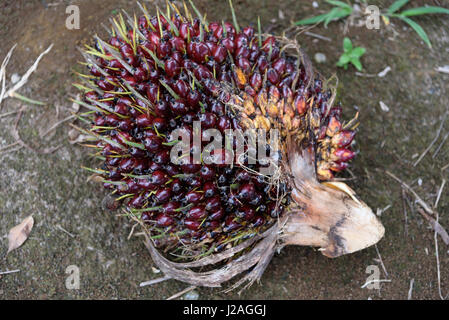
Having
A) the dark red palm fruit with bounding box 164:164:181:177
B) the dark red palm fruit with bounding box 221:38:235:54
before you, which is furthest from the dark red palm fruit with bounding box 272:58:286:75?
the dark red palm fruit with bounding box 164:164:181:177

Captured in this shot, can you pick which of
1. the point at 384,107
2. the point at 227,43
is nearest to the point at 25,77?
the point at 227,43

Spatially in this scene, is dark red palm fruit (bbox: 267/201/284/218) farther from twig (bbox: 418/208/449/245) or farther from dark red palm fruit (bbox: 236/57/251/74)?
twig (bbox: 418/208/449/245)

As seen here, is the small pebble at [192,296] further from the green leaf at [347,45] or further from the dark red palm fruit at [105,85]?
the green leaf at [347,45]

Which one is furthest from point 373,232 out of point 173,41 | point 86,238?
point 86,238

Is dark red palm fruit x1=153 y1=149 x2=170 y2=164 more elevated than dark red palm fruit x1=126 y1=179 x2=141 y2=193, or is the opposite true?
dark red palm fruit x1=153 y1=149 x2=170 y2=164

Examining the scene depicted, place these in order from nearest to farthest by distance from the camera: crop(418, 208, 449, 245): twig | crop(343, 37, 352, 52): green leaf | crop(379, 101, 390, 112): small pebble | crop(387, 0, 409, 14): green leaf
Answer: crop(418, 208, 449, 245): twig, crop(379, 101, 390, 112): small pebble, crop(343, 37, 352, 52): green leaf, crop(387, 0, 409, 14): green leaf

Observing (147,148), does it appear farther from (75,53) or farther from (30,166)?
(75,53)

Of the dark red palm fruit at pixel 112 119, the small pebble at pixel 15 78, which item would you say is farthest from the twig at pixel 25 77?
the dark red palm fruit at pixel 112 119
